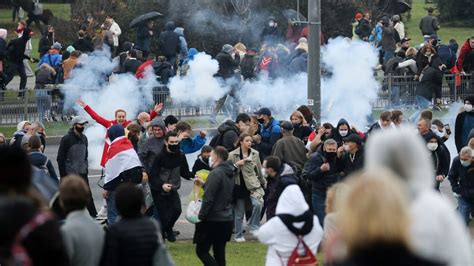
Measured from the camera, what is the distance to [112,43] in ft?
103

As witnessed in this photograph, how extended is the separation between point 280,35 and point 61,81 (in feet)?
27.6

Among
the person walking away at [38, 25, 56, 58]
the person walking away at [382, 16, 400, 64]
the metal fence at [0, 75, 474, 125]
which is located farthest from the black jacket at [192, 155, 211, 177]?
the person walking away at [382, 16, 400, 64]

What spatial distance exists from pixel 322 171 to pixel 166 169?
170 centimetres

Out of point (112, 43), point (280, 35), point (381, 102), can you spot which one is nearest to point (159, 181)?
point (381, 102)

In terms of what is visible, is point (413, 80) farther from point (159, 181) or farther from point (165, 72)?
point (159, 181)

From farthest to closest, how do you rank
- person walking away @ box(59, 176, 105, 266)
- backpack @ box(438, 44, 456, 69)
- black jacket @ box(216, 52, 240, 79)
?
1. backpack @ box(438, 44, 456, 69)
2. black jacket @ box(216, 52, 240, 79)
3. person walking away @ box(59, 176, 105, 266)

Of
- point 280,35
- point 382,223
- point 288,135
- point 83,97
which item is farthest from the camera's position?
point 280,35

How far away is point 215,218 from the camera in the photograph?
12445 mm

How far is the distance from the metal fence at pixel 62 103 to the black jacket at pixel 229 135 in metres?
8.65

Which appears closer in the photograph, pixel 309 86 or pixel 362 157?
pixel 362 157

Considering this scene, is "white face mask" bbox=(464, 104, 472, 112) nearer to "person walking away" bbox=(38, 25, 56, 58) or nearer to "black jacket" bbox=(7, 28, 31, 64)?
"black jacket" bbox=(7, 28, 31, 64)

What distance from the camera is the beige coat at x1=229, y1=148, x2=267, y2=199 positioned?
1474 centimetres

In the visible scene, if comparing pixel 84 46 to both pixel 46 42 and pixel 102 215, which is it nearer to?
pixel 46 42

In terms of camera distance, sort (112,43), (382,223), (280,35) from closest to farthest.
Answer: (382,223), (112,43), (280,35)
